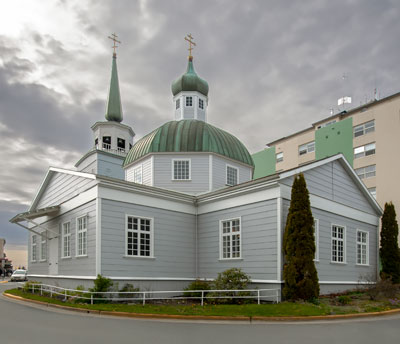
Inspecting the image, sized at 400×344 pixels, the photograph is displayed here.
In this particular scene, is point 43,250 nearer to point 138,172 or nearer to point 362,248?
point 138,172

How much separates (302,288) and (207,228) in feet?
19.0

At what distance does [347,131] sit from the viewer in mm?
44719

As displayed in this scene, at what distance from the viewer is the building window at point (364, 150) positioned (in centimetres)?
4153

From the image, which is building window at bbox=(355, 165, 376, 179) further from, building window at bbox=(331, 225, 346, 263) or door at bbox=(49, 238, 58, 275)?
door at bbox=(49, 238, 58, 275)

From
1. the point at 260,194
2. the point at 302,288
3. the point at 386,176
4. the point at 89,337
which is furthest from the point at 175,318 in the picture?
the point at 386,176

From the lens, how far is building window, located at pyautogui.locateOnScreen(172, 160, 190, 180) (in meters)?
22.3

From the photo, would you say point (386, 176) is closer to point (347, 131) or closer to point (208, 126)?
point (347, 131)

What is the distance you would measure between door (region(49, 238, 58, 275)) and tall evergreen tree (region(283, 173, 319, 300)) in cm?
1192

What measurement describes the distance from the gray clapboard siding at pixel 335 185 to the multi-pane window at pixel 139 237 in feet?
21.5

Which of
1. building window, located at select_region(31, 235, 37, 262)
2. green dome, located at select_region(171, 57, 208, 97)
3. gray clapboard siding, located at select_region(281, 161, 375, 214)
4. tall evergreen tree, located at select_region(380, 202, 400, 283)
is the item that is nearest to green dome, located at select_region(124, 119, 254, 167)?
green dome, located at select_region(171, 57, 208, 97)

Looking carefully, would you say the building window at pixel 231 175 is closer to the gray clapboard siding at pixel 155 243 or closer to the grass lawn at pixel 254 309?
the gray clapboard siding at pixel 155 243

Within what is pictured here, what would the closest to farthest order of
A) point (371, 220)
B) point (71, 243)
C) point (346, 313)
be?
1. point (346, 313)
2. point (71, 243)
3. point (371, 220)

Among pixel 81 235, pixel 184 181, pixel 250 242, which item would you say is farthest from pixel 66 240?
pixel 250 242

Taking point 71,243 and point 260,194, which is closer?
point 260,194
